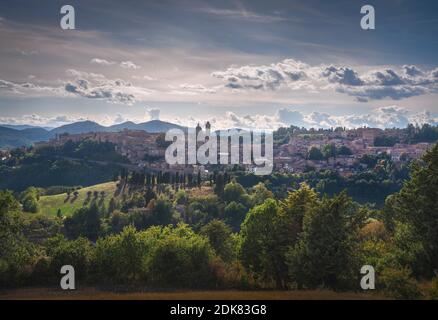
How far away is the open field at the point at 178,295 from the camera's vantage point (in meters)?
22.8

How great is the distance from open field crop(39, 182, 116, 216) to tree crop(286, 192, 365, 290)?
111005 millimetres

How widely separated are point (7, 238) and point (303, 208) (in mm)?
22985

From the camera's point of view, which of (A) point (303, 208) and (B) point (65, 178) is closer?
(A) point (303, 208)

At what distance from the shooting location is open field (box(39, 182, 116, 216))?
130 metres

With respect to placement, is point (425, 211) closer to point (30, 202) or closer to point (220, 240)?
point (220, 240)

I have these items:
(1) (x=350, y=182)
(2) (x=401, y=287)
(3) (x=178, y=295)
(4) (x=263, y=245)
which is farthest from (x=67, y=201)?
(2) (x=401, y=287)

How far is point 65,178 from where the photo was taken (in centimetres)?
19238

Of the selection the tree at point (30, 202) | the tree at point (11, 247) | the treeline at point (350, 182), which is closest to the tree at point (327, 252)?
the tree at point (11, 247)

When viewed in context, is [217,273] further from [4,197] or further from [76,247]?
[4,197]

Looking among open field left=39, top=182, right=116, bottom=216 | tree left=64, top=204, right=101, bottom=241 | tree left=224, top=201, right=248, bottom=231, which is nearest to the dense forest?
tree left=64, top=204, right=101, bottom=241

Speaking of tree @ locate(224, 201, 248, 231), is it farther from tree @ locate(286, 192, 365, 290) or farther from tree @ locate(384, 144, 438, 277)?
tree @ locate(286, 192, 365, 290)

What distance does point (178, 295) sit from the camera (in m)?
25.0

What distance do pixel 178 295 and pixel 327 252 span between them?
31.5 ft

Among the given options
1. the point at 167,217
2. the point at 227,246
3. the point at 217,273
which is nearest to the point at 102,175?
the point at 167,217
